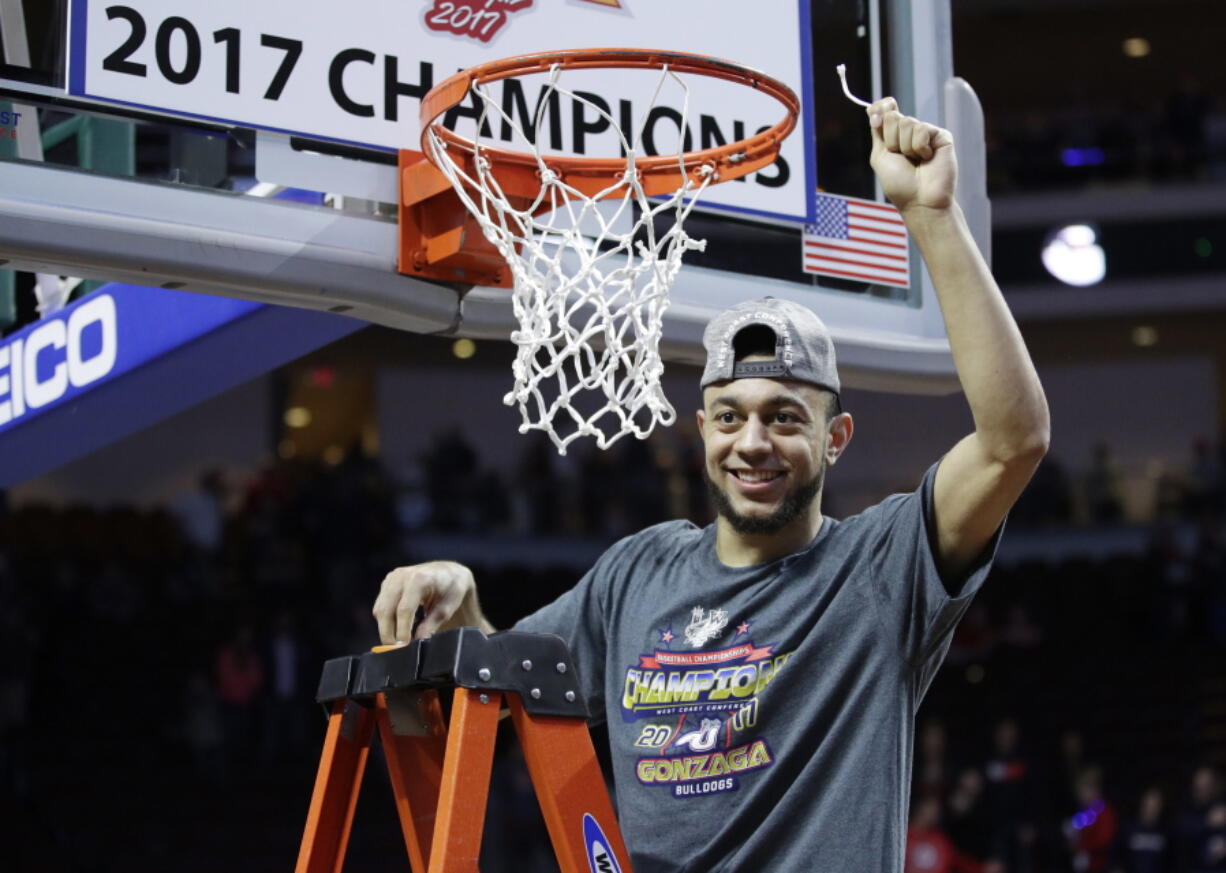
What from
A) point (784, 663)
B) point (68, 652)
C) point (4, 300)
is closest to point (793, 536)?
point (784, 663)

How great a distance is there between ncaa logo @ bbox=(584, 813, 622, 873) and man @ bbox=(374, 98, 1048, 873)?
17cm

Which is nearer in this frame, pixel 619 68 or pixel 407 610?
pixel 407 610

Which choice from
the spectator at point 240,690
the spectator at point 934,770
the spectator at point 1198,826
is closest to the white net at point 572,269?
the spectator at point 934,770

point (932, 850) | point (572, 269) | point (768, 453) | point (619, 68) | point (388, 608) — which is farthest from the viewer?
point (932, 850)

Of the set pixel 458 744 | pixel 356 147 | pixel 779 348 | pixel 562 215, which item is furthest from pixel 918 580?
pixel 356 147

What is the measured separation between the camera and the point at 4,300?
461 cm

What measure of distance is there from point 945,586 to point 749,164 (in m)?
1.39

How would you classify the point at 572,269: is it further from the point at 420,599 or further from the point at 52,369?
the point at 52,369

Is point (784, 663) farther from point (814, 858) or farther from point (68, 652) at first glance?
point (68, 652)

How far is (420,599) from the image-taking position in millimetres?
2584

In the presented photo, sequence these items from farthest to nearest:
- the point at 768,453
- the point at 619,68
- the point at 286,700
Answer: the point at 286,700 → the point at 619,68 → the point at 768,453

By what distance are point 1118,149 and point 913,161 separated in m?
14.9

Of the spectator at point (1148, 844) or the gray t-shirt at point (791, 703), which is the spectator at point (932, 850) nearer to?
the spectator at point (1148, 844)

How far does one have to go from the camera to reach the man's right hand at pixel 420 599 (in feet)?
8.45
